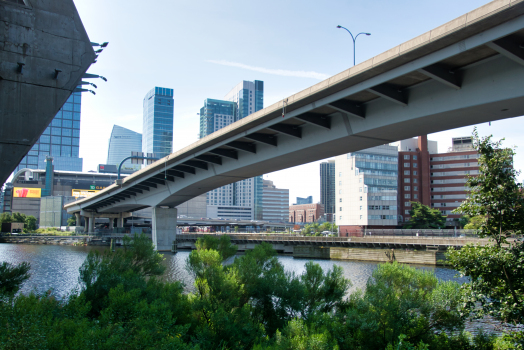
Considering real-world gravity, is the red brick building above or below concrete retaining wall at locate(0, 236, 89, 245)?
above

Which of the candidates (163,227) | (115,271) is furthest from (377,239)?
(115,271)

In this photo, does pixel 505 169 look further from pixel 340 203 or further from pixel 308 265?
pixel 340 203

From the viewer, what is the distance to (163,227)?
61625 mm

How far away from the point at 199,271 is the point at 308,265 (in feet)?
19.4

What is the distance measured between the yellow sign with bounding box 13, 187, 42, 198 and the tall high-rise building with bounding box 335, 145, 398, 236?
110 metres

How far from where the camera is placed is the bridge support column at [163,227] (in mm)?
60875

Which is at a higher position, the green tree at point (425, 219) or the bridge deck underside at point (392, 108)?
the bridge deck underside at point (392, 108)

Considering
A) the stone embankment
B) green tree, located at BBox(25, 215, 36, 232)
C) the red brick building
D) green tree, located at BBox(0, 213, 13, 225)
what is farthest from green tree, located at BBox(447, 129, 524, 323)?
green tree, located at BBox(25, 215, 36, 232)

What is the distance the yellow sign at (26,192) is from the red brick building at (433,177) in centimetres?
12287

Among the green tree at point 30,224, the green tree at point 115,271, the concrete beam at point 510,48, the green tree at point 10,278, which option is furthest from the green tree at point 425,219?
the green tree at point 30,224

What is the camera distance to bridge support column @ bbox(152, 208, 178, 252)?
200ft

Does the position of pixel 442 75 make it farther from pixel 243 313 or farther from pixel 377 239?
pixel 377 239

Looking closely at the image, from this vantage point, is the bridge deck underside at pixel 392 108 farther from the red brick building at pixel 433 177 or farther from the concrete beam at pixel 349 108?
the red brick building at pixel 433 177

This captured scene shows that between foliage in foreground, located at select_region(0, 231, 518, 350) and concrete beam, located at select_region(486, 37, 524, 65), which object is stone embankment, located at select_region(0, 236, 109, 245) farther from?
concrete beam, located at select_region(486, 37, 524, 65)
